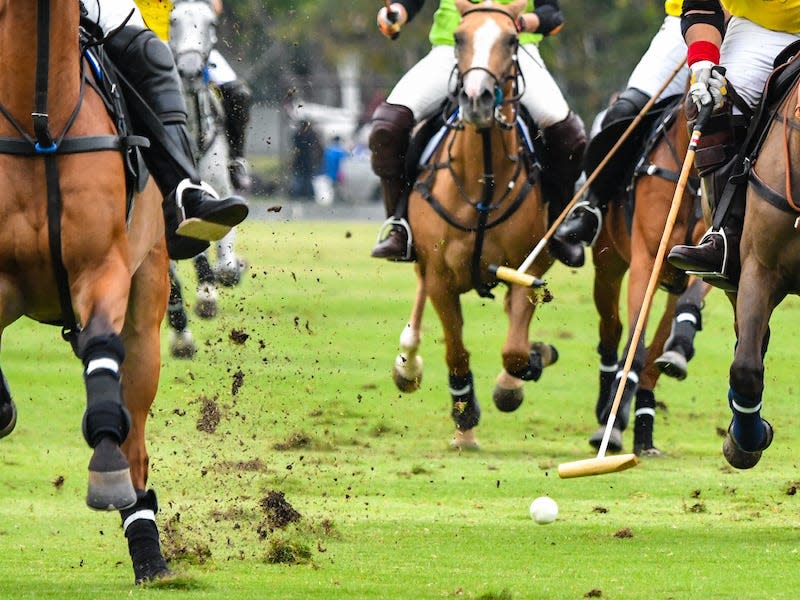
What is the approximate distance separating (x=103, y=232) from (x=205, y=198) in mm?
956

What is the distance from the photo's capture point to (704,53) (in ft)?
28.8

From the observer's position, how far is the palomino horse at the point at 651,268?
36.2 ft

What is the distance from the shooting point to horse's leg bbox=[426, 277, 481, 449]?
39.4 feet

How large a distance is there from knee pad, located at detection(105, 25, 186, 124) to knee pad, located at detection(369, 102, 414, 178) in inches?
169

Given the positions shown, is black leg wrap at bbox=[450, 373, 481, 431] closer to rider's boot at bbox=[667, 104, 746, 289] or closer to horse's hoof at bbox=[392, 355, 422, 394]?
horse's hoof at bbox=[392, 355, 422, 394]

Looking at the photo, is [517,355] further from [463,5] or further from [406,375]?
[463,5]

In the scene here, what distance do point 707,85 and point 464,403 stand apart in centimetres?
417

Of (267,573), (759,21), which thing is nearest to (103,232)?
(267,573)

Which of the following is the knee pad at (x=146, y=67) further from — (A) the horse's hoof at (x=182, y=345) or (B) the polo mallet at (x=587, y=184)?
(A) the horse's hoof at (x=182, y=345)

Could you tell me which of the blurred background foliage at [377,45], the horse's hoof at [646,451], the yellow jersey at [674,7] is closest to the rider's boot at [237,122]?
the yellow jersey at [674,7]

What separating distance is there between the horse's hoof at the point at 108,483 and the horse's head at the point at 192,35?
845cm

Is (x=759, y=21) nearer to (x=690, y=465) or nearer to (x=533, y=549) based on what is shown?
(x=533, y=549)

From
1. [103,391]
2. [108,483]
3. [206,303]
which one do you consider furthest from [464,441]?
[108,483]

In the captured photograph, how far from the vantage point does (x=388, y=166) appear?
41.3 feet
